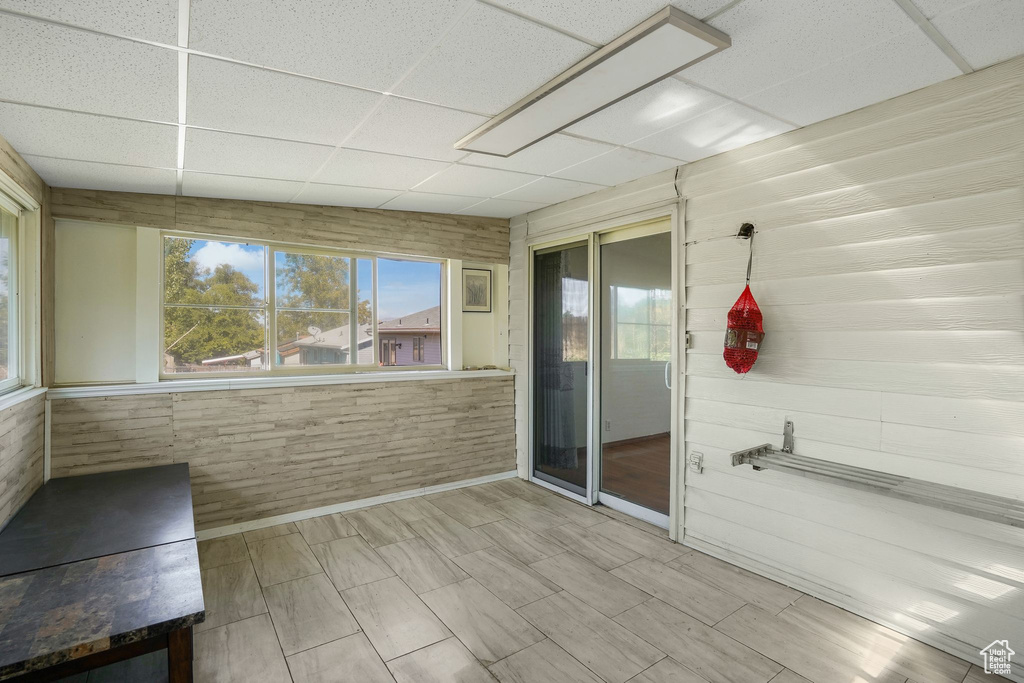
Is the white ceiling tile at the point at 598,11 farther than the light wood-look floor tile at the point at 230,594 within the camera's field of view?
No

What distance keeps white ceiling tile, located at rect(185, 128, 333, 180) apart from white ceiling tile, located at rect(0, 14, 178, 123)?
329 millimetres

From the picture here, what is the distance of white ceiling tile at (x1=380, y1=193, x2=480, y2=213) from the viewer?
4004 mm

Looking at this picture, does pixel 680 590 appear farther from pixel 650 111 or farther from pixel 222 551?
pixel 222 551

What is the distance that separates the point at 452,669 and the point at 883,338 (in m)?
2.50

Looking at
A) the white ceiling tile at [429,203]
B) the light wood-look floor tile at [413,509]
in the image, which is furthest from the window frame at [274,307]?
the light wood-look floor tile at [413,509]

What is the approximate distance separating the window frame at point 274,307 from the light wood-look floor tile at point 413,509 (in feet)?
3.68

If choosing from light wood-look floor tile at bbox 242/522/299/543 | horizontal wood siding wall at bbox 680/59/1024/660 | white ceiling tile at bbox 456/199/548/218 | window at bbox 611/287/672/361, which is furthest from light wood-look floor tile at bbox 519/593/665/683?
white ceiling tile at bbox 456/199/548/218

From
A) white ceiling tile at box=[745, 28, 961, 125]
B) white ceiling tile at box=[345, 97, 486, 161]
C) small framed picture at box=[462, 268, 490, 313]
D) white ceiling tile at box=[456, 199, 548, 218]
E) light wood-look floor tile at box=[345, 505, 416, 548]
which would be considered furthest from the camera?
small framed picture at box=[462, 268, 490, 313]

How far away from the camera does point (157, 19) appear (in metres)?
1.60

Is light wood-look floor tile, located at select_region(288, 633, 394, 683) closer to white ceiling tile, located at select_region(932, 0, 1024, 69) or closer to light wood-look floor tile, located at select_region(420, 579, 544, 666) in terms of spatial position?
light wood-look floor tile, located at select_region(420, 579, 544, 666)

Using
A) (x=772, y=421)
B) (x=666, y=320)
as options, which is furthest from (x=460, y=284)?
(x=772, y=421)

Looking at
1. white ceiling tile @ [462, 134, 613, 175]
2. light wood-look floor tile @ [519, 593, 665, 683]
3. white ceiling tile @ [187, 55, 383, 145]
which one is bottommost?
light wood-look floor tile @ [519, 593, 665, 683]

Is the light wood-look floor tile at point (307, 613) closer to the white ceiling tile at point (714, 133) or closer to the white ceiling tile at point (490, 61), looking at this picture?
the white ceiling tile at point (490, 61)

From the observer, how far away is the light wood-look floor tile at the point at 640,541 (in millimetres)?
3289
